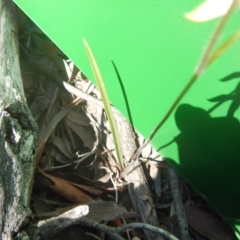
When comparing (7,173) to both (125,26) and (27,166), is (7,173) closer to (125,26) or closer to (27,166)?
(27,166)

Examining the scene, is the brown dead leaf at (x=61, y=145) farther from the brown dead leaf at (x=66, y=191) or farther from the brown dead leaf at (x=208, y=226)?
the brown dead leaf at (x=208, y=226)

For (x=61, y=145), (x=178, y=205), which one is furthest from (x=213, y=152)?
(x=61, y=145)

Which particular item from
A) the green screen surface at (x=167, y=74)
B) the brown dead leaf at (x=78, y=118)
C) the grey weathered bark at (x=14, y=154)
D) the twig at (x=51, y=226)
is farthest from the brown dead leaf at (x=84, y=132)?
the twig at (x=51, y=226)

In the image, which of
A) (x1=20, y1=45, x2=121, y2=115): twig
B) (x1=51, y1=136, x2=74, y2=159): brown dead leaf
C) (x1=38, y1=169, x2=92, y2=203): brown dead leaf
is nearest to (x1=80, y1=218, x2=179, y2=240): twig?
(x1=38, y1=169, x2=92, y2=203): brown dead leaf

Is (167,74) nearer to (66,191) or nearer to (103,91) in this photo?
(103,91)

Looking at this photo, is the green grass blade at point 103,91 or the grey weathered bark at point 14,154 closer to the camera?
the grey weathered bark at point 14,154

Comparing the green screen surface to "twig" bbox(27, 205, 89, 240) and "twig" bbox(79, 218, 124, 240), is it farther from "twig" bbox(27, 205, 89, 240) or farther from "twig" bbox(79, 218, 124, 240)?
"twig" bbox(27, 205, 89, 240)
